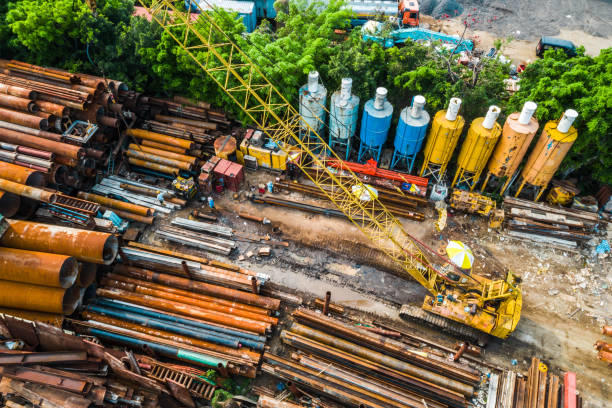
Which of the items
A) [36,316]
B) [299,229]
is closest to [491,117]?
[299,229]

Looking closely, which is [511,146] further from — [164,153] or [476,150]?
[164,153]

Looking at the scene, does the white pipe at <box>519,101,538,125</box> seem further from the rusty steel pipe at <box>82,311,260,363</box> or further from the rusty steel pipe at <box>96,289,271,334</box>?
the rusty steel pipe at <box>82,311,260,363</box>

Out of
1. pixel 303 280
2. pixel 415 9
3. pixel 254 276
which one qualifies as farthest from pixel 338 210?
pixel 415 9

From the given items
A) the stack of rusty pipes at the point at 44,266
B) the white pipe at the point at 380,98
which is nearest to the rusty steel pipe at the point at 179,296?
the stack of rusty pipes at the point at 44,266

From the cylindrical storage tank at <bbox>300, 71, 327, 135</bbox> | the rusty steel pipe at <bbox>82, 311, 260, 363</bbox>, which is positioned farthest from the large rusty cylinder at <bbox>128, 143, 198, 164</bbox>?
the rusty steel pipe at <bbox>82, 311, 260, 363</bbox>

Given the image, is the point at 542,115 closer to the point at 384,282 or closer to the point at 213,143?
the point at 384,282

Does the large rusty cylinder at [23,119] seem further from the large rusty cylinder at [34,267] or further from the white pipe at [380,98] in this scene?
the white pipe at [380,98]
